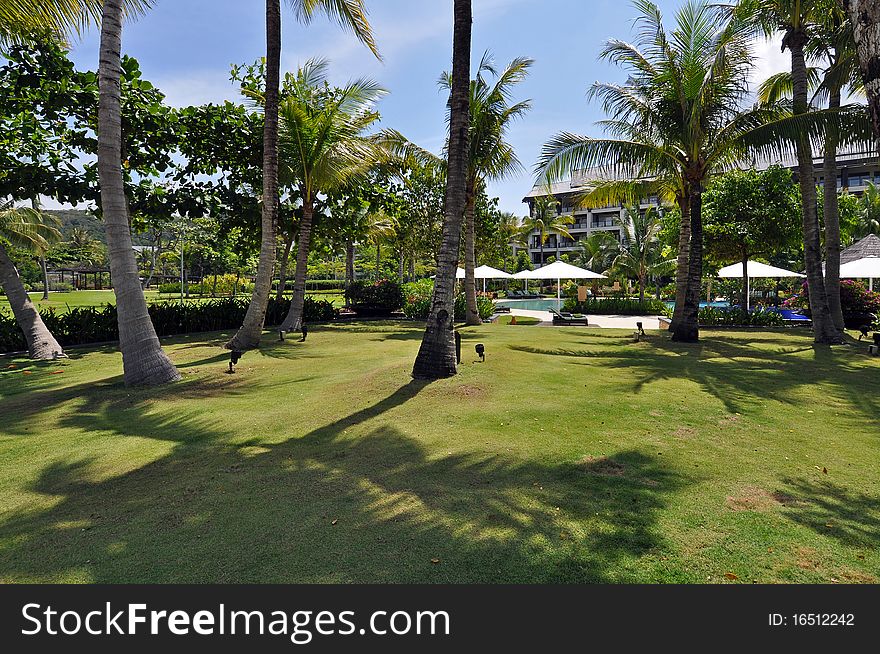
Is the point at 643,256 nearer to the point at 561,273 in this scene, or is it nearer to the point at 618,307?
the point at 618,307

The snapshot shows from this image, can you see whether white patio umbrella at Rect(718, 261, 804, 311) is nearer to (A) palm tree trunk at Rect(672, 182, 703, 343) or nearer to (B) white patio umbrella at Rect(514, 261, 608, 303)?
(B) white patio umbrella at Rect(514, 261, 608, 303)

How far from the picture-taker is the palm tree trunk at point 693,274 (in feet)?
48.2

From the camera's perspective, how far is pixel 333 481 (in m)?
4.77

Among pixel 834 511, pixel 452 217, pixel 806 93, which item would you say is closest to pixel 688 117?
pixel 806 93

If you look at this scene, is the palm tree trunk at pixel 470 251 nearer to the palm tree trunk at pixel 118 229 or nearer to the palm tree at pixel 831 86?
the palm tree at pixel 831 86

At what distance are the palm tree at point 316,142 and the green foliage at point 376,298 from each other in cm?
633

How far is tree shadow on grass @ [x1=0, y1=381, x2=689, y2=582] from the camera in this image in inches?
127

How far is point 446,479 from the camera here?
186 inches

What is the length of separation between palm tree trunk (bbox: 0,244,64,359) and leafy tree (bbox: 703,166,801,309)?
25188 mm

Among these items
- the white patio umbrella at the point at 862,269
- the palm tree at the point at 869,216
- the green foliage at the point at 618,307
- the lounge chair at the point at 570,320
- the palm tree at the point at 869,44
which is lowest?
the lounge chair at the point at 570,320

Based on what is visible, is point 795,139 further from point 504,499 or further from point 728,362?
point 504,499

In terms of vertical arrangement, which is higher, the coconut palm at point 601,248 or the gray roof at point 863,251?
the coconut palm at point 601,248

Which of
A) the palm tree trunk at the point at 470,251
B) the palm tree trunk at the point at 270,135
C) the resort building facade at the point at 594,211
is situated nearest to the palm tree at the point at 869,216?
the resort building facade at the point at 594,211

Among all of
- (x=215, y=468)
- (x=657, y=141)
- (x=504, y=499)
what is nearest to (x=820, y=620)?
(x=504, y=499)
